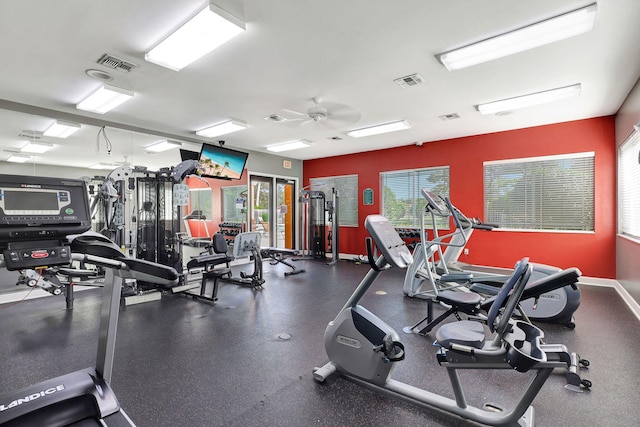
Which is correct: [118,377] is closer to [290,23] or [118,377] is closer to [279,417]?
[279,417]

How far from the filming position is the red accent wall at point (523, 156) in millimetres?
4918

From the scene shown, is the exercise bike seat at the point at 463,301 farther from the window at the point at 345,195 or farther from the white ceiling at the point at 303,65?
the window at the point at 345,195

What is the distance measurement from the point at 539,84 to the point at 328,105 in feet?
8.26

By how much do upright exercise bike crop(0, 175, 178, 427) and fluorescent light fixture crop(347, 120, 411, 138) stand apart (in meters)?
4.64

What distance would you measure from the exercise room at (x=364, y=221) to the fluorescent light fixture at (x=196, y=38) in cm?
2

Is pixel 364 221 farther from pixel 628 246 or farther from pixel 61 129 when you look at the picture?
pixel 61 129

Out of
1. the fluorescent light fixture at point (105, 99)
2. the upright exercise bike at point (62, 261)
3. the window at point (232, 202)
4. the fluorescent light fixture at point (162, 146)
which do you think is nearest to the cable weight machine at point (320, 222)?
the window at point (232, 202)

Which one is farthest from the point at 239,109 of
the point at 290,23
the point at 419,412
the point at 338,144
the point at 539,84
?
the point at 419,412

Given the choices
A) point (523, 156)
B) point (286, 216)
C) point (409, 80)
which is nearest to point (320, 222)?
point (286, 216)

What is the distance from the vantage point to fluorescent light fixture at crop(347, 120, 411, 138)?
5.23m

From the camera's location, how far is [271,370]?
244 centimetres

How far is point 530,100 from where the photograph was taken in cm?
412

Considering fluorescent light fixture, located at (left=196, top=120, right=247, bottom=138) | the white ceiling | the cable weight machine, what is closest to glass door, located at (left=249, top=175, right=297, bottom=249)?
the cable weight machine

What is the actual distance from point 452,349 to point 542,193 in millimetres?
5022
